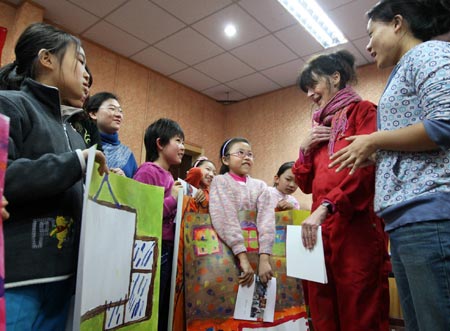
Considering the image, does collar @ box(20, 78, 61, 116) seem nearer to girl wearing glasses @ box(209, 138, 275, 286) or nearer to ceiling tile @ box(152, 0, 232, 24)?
girl wearing glasses @ box(209, 138, 275, 286)

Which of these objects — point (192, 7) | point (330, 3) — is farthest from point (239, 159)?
point (330, 3)

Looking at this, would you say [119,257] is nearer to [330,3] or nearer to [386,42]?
[386,42]

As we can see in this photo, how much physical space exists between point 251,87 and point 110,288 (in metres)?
4.35

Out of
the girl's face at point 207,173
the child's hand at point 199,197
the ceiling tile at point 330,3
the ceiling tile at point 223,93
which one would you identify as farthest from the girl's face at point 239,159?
the ceiling tile at point 223,93

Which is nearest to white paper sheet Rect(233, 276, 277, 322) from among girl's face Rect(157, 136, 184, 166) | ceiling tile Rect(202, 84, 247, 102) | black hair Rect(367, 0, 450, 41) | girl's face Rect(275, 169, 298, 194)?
girl's face Rect(157, 136, 184, 166)

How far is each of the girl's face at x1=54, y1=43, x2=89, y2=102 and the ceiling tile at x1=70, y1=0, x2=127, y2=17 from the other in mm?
2589

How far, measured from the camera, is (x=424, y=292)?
71 centimetres

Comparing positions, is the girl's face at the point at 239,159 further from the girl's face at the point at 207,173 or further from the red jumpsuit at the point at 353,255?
the red jumpsuit at the point at 353,255

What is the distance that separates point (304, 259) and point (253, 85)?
13.3ft

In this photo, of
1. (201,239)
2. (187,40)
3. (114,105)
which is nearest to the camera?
(201,239)

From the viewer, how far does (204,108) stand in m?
5.18

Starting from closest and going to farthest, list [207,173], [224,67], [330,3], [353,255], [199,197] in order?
[353,255] < [199,197] < [207,173] < [330,3] < [224,67]

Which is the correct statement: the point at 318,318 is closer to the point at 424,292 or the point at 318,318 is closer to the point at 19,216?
the point at 424,292

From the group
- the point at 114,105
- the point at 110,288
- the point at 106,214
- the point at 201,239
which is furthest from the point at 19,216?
the point at 114,105
